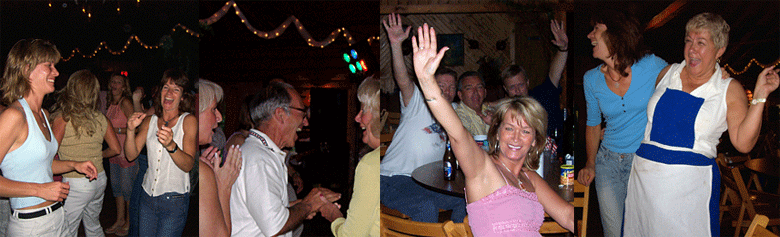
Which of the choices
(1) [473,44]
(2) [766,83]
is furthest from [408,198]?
(1) [473,44]

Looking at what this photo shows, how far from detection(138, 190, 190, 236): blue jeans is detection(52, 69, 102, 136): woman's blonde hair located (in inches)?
18.2

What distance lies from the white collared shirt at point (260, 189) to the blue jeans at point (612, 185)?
5.49ft

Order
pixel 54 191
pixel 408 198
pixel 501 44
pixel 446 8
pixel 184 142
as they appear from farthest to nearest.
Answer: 1. pixel 501 44
2. pixel 446 8
3. pixel 408 198
4. pixel 184 142
5. pixel 54 191

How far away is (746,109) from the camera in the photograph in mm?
2018

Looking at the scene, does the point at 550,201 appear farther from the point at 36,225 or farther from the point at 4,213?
the point at 4,213

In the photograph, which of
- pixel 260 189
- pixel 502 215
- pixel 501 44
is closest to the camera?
pixel 502 215

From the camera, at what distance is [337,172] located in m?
2.38

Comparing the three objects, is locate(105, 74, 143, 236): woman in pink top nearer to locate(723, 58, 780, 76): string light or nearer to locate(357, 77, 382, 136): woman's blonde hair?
locate(357, 77, 382, 136): woman's blonde hair

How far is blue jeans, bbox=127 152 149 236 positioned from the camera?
8.30 ft

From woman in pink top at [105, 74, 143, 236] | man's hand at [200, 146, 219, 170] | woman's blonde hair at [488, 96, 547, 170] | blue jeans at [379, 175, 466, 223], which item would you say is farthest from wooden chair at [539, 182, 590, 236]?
woman in pink top at [105, 74, 143, 236]

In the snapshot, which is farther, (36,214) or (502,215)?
(36,214)

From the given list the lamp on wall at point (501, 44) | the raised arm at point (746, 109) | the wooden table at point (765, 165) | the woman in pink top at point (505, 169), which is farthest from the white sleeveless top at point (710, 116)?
the lamp on wall at point (501, 44)

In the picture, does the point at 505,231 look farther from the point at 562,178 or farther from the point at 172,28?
the point at 172,28

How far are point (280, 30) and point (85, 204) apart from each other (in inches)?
56.3
